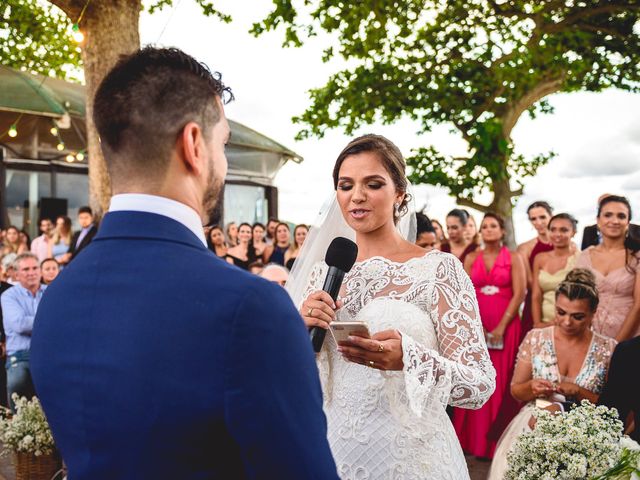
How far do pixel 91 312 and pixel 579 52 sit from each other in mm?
13242

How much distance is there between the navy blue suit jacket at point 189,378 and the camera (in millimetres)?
1122

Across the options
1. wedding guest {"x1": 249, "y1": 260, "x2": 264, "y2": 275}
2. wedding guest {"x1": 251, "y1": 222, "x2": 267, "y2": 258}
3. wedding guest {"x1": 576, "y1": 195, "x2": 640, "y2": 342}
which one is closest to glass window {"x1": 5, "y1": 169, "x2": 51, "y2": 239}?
wedding guest {"x1": 251, "y1": 222, "x2": 267, "y2": 258}

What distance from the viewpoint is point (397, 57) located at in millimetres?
13375

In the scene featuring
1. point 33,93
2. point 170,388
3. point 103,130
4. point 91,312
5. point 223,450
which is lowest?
point 223,450

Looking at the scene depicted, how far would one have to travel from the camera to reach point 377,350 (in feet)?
7.22

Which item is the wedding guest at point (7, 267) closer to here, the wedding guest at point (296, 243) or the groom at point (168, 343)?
the wedding guest at point (296, 243)

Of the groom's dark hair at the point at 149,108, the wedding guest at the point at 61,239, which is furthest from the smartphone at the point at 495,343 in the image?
the wedding guest at the point at 61,239

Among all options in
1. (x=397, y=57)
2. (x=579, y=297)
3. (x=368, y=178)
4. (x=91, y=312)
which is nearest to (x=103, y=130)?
(x=91, y=312)

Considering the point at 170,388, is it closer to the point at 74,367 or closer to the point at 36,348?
the point at 74,367

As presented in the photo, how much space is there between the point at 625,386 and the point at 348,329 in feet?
7.58

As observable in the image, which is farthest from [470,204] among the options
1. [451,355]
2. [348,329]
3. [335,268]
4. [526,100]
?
[348,329]

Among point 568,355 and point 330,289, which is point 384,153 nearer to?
point 330,289

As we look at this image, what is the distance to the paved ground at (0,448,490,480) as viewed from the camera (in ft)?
19.9

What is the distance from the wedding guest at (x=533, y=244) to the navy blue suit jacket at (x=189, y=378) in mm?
6252
